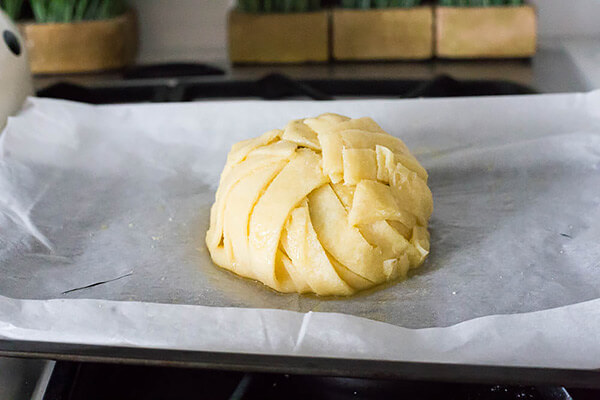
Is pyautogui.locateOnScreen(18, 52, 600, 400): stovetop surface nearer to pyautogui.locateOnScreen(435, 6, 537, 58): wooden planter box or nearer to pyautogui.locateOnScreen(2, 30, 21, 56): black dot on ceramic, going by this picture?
pyautogui.locateOnScreen(435, 6, 537, 58): wooden planter box

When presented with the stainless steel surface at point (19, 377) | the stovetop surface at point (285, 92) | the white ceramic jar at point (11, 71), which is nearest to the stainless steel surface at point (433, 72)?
the stovetop surface at point (285, 92)

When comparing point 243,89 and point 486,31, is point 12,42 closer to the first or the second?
point 243,89

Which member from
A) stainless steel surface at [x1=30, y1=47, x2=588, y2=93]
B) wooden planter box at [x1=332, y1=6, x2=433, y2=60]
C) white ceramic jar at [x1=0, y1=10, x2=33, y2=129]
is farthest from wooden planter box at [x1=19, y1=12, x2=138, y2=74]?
wooden planter box at [x1=332, y1=6, x2=433, y2=60]

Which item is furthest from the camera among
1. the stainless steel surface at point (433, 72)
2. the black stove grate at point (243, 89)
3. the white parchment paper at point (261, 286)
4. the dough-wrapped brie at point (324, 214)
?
the stainless steel surface at point (433, 72)

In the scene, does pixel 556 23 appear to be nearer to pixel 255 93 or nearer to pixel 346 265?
pixel 255 93

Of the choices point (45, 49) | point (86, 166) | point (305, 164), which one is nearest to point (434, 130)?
point (305, 164)

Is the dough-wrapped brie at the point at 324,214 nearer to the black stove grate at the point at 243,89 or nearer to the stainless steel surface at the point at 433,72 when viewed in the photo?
the black stove grate at the point at 243,89
